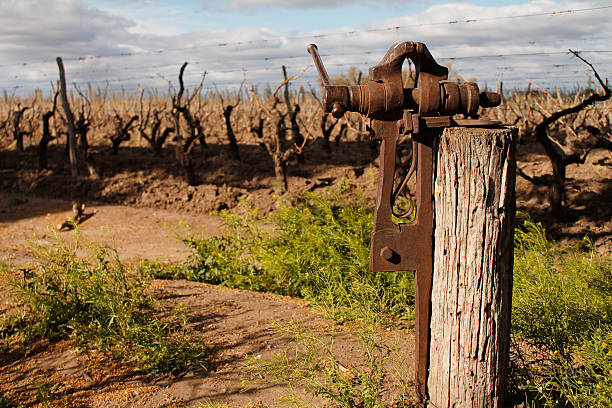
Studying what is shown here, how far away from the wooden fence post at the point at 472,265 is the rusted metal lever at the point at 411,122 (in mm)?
50

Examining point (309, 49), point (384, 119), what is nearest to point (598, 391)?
point (384, 119)

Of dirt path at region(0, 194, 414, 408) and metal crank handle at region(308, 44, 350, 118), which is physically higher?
metal crank handle at region(308, 44, 350, 118)

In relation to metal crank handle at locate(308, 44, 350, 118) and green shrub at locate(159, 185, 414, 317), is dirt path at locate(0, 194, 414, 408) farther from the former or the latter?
metal crank handle at locate(308, 44, 350, 118)

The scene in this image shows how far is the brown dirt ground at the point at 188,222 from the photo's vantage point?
3271 mm

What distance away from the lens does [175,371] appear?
3430mm

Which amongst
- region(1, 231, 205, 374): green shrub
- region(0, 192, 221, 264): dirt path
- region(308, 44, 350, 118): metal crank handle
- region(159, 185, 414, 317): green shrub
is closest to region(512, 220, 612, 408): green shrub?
region(159, 185, 414, 317): green shrub

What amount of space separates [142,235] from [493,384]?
811 centimetres

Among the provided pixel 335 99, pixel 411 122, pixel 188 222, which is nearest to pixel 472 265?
pixel 411 122

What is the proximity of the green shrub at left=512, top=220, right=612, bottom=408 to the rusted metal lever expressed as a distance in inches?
29.5

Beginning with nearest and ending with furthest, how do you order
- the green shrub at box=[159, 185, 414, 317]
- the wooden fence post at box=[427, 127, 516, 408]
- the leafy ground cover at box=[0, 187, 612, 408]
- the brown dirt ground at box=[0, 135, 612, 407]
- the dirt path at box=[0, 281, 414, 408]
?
the wooden fence post at box=[427, 127, 516, 408] → the leafy ground cover at box=[0, 187, 612, 408] → the dirt path at box=[0, 281, 414, 408] → the brown dirt ground at box=[0, 135, 612, 407] → the green shrub at box=[159, 185, 414, 317]

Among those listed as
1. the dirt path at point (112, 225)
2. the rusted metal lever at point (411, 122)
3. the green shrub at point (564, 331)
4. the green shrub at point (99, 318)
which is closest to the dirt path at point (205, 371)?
the green shrub at point (99, 318)

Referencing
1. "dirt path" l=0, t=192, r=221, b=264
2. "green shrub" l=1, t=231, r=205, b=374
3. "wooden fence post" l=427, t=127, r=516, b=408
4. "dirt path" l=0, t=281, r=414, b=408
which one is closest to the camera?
"wooden fence post" l=427, t=127, r=516, b=408

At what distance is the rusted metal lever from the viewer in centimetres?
225

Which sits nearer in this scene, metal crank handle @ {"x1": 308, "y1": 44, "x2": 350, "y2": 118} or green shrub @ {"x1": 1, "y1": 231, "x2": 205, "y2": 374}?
metal crank handle @ {"x1": 308, "y1": 44, "x2": 350, "y2": 118}
